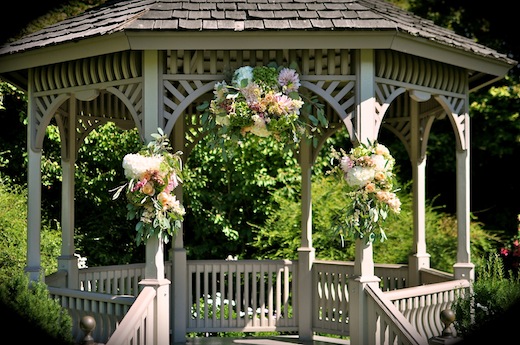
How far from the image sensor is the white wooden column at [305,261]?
8.75m

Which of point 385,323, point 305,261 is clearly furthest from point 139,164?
point 305,261

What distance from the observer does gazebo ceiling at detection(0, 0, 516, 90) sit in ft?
20.4

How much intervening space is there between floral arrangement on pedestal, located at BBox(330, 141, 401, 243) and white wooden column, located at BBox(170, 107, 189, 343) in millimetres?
2562

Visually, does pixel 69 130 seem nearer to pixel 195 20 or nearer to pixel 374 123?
pixel 195 20

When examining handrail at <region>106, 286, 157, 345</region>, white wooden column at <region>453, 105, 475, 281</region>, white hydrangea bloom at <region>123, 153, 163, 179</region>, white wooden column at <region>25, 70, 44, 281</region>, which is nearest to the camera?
handrail at <region>106, 286, 157, 345</region>

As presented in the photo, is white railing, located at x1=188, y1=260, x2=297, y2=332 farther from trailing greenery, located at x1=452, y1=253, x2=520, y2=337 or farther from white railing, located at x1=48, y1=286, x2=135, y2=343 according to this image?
trailing greenery, located at x1=452, y1=253, x2=520, y2=337

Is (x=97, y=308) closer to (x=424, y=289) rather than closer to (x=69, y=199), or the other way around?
(x=69, y=199)

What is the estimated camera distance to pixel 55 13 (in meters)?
14.6

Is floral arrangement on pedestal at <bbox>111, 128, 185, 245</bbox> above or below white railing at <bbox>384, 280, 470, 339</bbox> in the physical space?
above

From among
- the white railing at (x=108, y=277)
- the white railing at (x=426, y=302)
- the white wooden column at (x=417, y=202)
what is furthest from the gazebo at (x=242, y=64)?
Result: the white wooden column at (x=417, y=202)

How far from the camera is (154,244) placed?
6.34 m

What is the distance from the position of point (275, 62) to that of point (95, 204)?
796cm

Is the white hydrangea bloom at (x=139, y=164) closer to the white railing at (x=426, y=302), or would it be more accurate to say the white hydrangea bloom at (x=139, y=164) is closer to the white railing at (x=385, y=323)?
the white railing at (x=385, y=323)

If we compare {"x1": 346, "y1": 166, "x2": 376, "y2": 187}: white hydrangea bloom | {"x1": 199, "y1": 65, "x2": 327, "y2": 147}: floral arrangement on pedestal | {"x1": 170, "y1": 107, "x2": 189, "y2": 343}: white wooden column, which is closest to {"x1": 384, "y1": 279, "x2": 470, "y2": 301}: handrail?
{"x1": 346, "y1": 166, "x2": 376, "y2": 187}: white hydrangea bloom
